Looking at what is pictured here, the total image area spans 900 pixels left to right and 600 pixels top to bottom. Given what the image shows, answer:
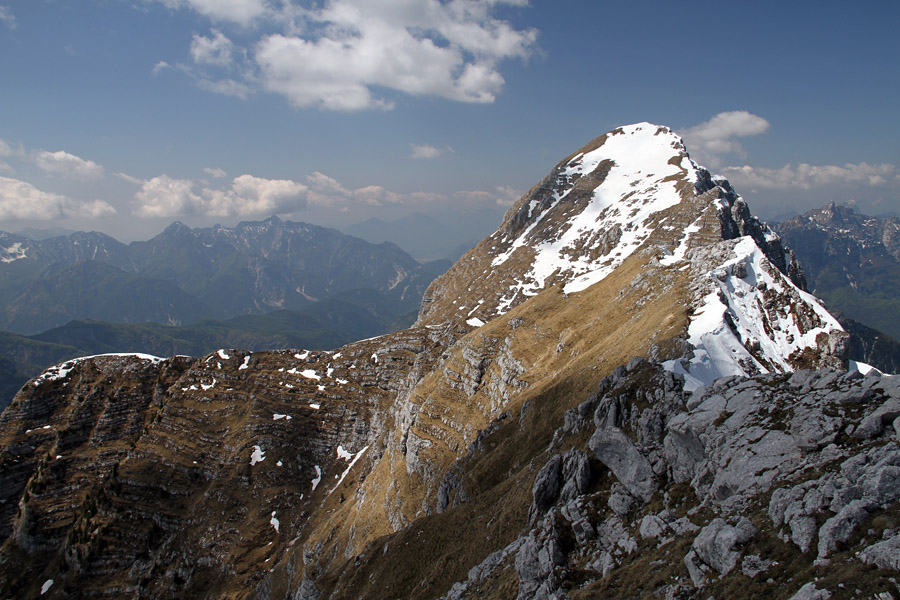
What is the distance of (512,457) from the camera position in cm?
7356

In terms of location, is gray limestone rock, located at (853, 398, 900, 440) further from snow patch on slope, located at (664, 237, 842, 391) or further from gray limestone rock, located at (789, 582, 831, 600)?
snow patch on slope, located at (664, 237, 842, 391)

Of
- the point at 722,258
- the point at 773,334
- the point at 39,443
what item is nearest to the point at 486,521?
the point at 773,334

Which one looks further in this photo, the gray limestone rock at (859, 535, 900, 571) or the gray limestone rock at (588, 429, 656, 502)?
the gray limestone rock at (588, 429, 656, 502)

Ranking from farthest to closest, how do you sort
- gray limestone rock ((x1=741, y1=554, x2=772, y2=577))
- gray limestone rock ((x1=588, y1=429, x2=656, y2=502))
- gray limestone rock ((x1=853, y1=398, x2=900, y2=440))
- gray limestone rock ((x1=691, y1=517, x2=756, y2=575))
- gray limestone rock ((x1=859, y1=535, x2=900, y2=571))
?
gray limestone rock ((x1=588, y1=429, x2=656, y2=502)), gray limestone rock ((x1=853, y1=398, x2=900, y2=440)), gray limestone rock ((x1=691, y1=517, x2=756, y2=575)), gray limestone rock ((x1=741, y1=554, x2=772, y2=577)), gray limestone rock ((x1=859, y1=535, x2=900, y2=571))

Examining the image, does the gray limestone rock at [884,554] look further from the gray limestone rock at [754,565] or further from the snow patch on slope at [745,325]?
the snow patch on slope at [745,325]

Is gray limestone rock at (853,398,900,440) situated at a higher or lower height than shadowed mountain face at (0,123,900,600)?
higher

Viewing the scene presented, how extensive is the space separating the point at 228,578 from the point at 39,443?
3987 inches

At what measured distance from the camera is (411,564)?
2422 inches

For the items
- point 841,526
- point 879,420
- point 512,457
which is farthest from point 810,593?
point 512,457

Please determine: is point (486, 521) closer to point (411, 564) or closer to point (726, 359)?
point (411, 564)

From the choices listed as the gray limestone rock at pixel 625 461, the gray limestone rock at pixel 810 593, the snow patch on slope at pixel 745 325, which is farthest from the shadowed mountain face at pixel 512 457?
the snow patch on slope at pixel 745 325

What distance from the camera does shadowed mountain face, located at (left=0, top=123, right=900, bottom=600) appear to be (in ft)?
85.9

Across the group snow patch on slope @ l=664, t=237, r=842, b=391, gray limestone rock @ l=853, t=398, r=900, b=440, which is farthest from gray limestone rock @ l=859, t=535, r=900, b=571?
snow patch on slope @ l=664, t=237, r=842, b=391

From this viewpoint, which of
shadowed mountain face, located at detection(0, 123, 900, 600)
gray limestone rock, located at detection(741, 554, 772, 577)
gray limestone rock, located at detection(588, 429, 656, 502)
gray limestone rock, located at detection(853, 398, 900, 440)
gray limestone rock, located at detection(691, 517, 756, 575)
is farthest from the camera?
gray limestone rock, located at detection(588, 429, 656, 502)
